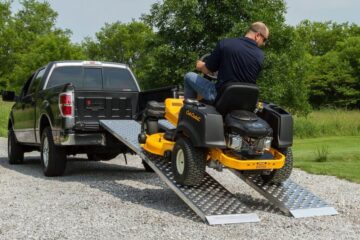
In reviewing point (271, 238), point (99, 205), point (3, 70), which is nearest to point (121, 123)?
point (99, 205)

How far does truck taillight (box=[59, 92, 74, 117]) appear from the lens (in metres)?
8.70

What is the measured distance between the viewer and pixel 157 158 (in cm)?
752

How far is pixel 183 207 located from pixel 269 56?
63.4 ft

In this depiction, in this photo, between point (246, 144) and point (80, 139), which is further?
point (80, 139)

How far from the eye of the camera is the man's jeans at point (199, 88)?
6824 millimetres

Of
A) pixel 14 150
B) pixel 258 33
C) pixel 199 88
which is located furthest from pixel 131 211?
pixel 14 150

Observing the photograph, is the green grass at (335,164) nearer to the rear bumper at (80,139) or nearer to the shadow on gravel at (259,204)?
the shadow on gravel at (259,204)

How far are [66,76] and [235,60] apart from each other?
4.48 meters

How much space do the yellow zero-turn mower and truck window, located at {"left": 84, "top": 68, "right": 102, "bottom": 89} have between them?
135 inches

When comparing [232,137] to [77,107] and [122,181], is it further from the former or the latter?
[77,107]

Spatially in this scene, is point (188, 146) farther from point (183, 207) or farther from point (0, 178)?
point (0, 178)

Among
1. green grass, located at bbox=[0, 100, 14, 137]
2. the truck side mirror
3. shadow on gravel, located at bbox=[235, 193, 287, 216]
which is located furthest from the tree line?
shadow on gravel, located at bbox=[235, 193, 287, 216]

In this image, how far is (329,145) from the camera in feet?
59.5

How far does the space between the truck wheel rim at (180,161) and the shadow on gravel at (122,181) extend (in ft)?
1.61
